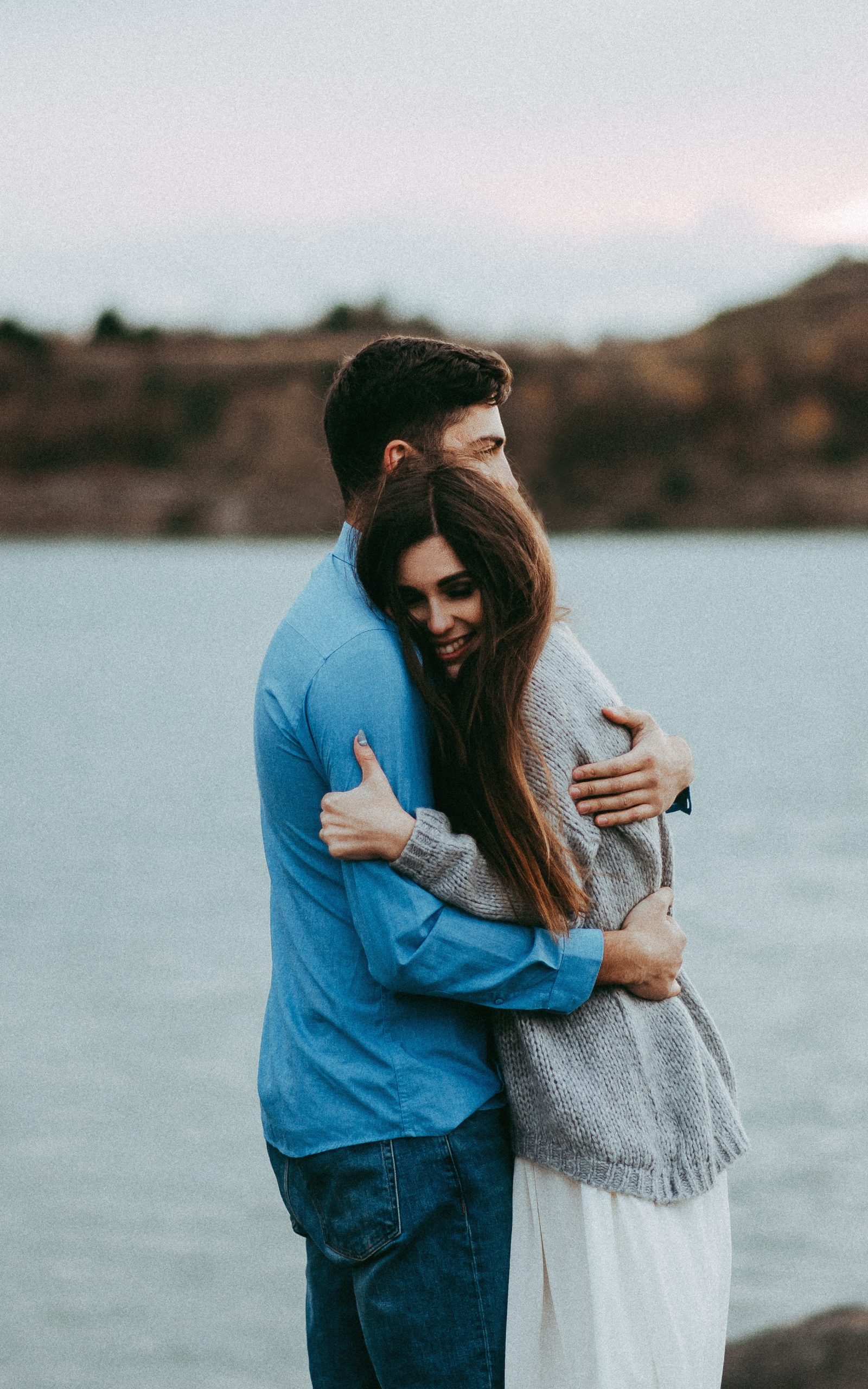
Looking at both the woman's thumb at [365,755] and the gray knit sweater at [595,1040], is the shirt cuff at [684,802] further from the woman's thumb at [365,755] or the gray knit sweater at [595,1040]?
the woman's thumb at [365,755]

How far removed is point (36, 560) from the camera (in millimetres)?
83625

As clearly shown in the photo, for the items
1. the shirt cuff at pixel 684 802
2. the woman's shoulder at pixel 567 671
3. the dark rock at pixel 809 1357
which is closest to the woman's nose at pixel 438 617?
the woman's shoulder at pixel 567 671

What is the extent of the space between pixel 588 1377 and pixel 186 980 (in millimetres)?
9435

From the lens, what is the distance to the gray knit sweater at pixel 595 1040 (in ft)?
5.02

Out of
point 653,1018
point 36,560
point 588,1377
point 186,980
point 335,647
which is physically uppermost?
point 335,647

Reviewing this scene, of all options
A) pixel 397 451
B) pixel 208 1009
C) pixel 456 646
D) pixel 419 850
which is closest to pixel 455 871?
pixel 419 850

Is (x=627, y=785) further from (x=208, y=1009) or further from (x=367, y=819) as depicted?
(x=208, y=1009)

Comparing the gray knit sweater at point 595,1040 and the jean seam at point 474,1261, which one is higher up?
the gray knit sweater at point 595,1040

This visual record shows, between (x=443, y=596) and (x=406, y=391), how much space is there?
0.86 feet

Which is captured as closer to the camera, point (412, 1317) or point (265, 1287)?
point (412, 1317)

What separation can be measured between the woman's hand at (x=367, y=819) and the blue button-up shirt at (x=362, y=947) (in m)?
0.02

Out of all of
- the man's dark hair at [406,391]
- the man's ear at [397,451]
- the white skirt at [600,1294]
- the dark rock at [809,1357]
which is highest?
the man's dark hair at [406,391]

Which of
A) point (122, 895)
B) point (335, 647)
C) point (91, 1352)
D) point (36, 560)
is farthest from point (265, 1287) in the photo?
point (36, 560)

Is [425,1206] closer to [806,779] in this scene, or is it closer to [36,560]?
[806,779]
